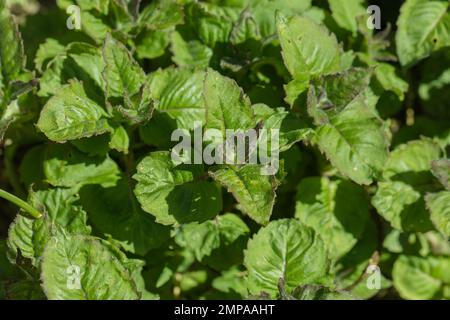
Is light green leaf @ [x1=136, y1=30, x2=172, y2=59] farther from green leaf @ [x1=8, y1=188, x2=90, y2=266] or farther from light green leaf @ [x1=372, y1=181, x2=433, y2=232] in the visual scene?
light green leaf @ [x1=372, y1=181, x2=433, y2=232]

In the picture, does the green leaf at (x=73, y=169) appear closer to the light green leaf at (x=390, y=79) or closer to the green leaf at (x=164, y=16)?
the green leaf at (x=164, y=16)

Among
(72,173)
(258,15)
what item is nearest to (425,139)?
(258,15)

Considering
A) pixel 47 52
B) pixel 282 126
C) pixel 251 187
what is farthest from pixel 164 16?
pixel 251 187

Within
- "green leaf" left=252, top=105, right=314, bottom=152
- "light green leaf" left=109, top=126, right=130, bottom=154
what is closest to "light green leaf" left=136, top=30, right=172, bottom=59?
"light green leaf" left=109, top=126, right=130, bottom=154

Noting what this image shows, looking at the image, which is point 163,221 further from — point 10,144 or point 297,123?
point 10,144

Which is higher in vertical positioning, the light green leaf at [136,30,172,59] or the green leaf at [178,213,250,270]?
the light green leaf at [136,30,172,59]

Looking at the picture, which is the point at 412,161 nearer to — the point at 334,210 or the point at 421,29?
the point at 334,210
